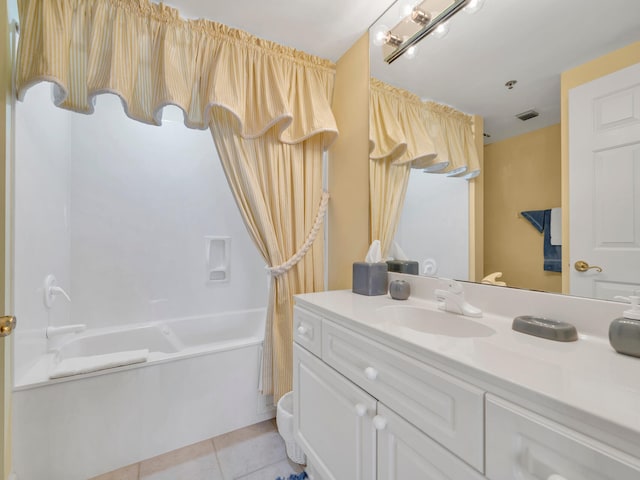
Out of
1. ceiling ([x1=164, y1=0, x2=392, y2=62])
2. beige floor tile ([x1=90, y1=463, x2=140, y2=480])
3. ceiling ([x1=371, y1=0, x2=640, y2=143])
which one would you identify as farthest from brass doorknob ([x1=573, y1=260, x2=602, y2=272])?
beige floor tile ([x1=90, y1=463, x2=140, y2=480])

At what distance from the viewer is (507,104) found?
0.99 metres

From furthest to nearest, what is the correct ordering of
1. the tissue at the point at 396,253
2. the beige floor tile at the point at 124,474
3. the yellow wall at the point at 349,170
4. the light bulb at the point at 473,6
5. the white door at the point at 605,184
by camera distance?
1. the yellow wall at the point at 349,170
2. the tissue at the point at 396,253
3. the beige floor tile at the point at 124,474
4. the light bulb at the point at 473,6
5. the white door at the point at 605,184

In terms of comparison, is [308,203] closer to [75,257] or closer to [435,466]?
[435,466]

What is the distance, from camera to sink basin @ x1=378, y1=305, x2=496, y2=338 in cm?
88

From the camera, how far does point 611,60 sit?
731mm

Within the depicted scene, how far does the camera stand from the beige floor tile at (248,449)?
1354mm

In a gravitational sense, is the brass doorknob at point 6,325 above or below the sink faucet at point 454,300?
below

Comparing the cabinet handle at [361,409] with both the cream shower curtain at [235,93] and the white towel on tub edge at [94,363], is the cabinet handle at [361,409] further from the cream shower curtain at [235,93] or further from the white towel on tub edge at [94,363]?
the white towel on tub edge at [94,363]

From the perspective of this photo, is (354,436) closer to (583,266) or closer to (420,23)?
(583,266)

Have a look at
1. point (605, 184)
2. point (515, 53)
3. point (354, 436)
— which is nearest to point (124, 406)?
point (354, 436)

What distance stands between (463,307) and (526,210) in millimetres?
411

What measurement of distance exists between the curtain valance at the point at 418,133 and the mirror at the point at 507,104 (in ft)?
0.16

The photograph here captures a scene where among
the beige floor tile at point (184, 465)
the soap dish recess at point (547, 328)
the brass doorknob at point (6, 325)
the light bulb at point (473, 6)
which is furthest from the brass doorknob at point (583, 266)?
the brass doorknob at point (6, 325)

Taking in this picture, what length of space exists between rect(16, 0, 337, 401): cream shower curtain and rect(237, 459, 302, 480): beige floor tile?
323mm
